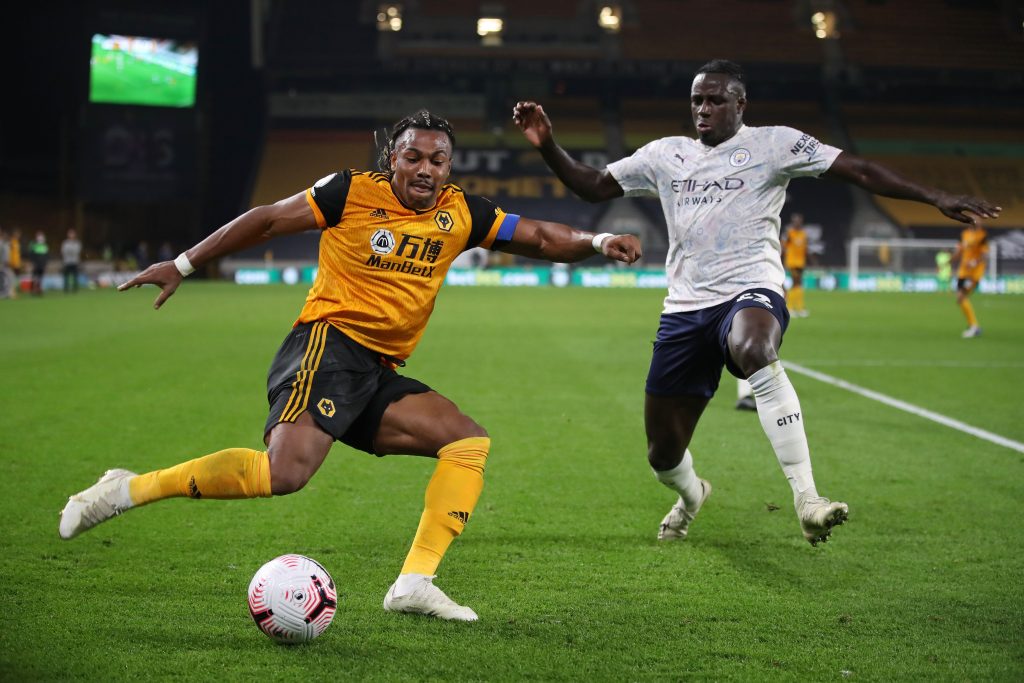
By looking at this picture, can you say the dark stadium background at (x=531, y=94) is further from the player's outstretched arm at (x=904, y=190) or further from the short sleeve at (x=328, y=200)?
the short sleeve at (x=328, y=200)

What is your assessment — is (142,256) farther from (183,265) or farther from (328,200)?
(328,200)

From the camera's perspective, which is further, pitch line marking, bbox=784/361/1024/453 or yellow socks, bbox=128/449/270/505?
pitch line marking, bbox=784/361/1024/453

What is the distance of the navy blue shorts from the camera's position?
205 inches

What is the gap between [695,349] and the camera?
529cm

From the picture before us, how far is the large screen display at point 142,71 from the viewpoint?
3916 centimetres

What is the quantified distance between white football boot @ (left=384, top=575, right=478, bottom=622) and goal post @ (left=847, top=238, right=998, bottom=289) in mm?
39078

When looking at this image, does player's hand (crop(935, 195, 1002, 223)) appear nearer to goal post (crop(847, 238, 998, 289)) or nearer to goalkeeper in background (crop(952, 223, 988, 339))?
goalkeeper in background (crop(952, 223, 988, 339))

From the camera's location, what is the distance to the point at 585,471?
7.43m

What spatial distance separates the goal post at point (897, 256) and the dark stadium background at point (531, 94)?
8.88 ft

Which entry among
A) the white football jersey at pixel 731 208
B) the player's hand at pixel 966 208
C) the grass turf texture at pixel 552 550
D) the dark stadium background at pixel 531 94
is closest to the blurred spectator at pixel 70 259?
the dark stadium background at pixel 531 94

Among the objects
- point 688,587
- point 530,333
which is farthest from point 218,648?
point 530,333

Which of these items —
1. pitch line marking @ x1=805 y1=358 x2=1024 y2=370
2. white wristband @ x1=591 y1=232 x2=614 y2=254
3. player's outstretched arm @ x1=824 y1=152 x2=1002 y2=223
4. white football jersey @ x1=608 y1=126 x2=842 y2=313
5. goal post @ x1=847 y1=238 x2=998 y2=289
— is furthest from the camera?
goal post @ x1=847 y1=238 x2=998 y2=289

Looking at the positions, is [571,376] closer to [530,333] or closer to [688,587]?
[530,333]

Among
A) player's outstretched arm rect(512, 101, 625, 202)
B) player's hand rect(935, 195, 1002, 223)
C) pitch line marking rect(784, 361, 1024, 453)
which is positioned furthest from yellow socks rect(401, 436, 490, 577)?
pitch line marking rect(784, 361, 1024, 453)
